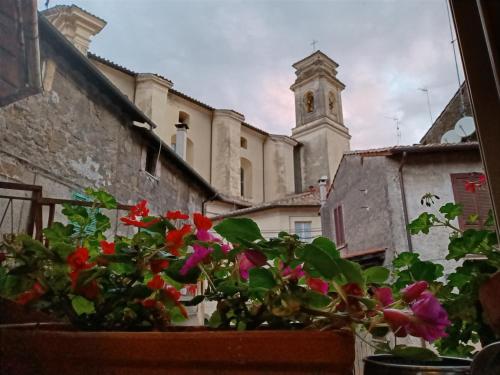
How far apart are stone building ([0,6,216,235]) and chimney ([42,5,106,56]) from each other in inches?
96.4

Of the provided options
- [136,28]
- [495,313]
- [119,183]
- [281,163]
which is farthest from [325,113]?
[495,313]

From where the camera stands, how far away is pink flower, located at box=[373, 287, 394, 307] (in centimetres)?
63

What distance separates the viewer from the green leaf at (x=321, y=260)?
53 centimetres

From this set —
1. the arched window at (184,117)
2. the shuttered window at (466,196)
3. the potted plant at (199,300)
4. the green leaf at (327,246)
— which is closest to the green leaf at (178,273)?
the potted plant at (199,300)

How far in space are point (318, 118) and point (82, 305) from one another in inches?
885

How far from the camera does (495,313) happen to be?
2.09 ft

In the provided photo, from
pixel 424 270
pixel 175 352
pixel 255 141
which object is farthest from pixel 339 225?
pixel 175 352

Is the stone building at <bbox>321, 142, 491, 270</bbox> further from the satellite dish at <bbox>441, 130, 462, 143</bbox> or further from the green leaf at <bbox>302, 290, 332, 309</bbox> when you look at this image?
the green leaf at <bbox>302, 290, 332, 309</bbox>

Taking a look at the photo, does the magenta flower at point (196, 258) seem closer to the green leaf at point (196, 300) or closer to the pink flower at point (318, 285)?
the green leaf at point (196, 300)

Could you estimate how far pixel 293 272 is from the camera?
0.61 meters

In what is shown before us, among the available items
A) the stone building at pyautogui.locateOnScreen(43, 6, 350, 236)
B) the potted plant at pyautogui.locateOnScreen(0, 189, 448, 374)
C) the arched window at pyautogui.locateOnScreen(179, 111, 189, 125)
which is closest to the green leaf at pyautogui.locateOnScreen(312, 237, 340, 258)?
the potted plant at pyautogui.locateOnScreen(0, 189, 448, 374)

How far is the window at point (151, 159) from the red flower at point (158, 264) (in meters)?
7.72

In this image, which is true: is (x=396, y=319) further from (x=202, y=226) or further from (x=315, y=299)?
(x=202, y=226)

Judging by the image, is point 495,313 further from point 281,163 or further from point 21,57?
point 281,163
